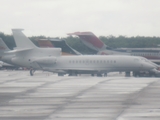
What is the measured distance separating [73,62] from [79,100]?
41.8 m

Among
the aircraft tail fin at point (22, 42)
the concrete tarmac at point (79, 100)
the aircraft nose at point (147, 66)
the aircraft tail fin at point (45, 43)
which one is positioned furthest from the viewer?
the aircraft tail fin at point (45, 43)

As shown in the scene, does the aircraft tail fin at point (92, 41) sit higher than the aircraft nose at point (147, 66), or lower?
higher

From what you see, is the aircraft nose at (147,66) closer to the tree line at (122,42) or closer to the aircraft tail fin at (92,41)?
the aircraft tail fin at (92,41)

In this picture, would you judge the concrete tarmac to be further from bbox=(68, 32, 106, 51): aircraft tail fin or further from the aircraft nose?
bbox=(68, 32, 106, 51): aircraft tail fin

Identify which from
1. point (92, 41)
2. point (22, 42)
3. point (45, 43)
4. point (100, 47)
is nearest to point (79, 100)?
point (22, 42)

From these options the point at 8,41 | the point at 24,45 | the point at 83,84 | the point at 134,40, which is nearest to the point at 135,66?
the point at 24,45

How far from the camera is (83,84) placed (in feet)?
68.3

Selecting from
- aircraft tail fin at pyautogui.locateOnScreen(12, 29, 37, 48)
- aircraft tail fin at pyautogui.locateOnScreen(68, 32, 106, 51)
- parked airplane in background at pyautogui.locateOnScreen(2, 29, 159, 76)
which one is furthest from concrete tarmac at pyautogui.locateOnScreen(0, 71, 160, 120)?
aircraft tail fin at pyautogui.locateOnScreen(68, 32, 106, 51)

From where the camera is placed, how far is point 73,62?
5794 centimetres

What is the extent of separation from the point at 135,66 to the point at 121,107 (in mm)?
41355

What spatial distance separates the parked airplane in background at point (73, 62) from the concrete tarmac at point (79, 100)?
34.6 meters

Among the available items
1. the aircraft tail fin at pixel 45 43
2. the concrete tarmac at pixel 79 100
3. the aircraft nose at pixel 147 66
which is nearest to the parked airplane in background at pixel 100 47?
the aircraft tail fin at pixel 45 43

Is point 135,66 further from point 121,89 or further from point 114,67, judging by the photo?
point 121,89

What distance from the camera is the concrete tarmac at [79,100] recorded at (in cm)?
1359
